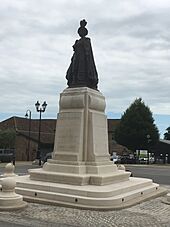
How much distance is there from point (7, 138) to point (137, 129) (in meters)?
17.9

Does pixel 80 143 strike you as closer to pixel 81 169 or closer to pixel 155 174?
pixel 81 169

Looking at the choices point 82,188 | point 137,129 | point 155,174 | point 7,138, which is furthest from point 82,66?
point 7,138

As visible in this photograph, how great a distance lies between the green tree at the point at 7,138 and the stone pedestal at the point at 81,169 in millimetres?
36517

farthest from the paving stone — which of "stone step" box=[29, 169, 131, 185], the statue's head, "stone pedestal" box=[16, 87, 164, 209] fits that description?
the statue's head

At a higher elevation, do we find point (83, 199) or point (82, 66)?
point (82, 66)

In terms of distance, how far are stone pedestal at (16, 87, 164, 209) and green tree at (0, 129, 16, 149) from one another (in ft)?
120

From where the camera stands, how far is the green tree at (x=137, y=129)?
5094cm

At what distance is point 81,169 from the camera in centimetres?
1340

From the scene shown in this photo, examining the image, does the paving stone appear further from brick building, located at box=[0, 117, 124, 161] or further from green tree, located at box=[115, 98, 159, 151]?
brick building, located at box=[0, 117, 124, 161]

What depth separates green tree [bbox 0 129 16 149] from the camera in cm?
5001

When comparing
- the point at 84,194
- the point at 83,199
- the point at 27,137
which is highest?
the point at 27,137

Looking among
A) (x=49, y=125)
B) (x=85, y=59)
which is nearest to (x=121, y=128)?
(x=49, y=125)

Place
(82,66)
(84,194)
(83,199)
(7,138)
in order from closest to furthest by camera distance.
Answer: (83,199) → (84,194) → (82,66) → (7,138)

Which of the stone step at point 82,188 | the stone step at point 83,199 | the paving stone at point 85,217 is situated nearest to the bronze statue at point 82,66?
the stone step at point 82,188
